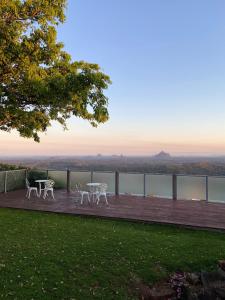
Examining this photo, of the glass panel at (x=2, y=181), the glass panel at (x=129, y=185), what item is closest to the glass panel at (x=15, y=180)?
the glass panel at (x=2, y=181)

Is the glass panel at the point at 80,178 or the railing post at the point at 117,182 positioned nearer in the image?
the railing post at the point at 117,182

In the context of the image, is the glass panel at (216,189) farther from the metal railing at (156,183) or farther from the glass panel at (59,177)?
the glass panel at (59,177)

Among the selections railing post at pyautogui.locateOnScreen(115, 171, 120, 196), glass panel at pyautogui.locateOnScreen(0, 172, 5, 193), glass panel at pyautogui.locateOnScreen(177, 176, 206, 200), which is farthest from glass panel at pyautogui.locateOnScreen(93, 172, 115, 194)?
glass panel at pyautogui.locateOnScreen(0, 172, 5, 193)

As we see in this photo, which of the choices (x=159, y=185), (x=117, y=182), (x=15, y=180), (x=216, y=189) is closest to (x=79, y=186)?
(x=117, y=182)

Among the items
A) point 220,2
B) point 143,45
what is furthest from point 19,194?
point 220,2

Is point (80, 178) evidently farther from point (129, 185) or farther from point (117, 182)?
point (129, 185)

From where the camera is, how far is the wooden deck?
9.93 meters

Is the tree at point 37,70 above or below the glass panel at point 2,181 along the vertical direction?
above

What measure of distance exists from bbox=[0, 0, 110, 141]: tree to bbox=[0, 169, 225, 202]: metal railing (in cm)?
560

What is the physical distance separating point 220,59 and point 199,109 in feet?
21.7

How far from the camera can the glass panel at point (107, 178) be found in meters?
15.1

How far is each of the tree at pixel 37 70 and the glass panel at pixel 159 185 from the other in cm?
548

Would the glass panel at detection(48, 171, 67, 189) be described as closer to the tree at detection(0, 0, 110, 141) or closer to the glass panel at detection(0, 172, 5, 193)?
the glass panel at detection(0, 172, 5, 193)

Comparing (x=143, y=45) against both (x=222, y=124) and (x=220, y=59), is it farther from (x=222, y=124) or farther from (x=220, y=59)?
(x=222, y=124)
